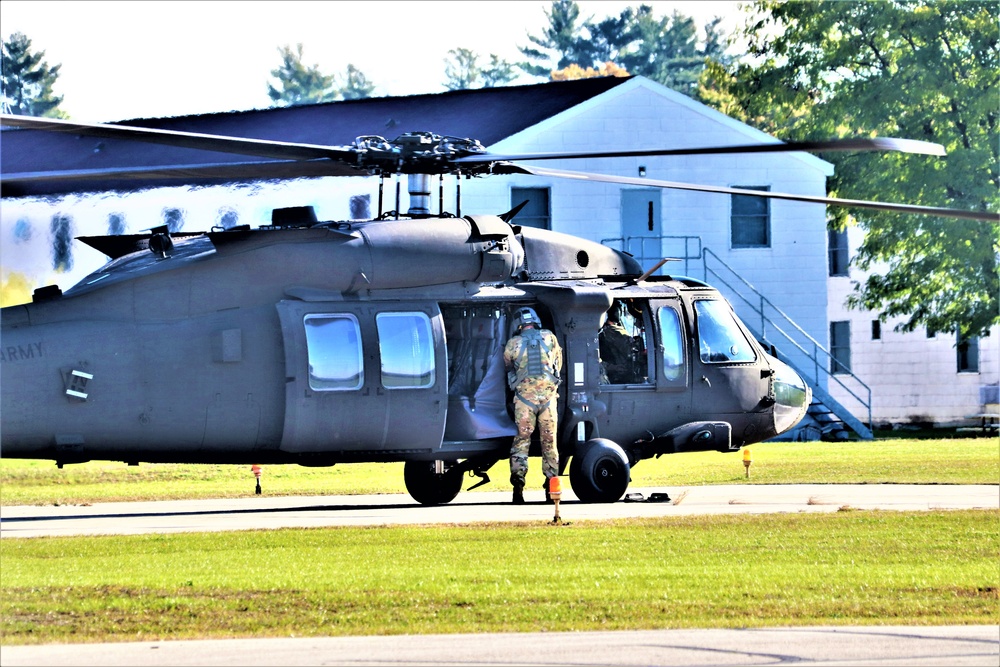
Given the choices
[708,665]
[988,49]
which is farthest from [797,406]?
[988,49]

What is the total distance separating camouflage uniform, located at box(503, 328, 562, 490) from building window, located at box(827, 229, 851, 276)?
34491mm

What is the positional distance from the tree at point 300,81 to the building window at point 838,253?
182 ft

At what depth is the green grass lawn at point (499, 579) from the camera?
13.1 meters

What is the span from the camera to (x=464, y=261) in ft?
63.2

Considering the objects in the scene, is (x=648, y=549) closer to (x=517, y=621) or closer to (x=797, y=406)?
(x=517, y=621)

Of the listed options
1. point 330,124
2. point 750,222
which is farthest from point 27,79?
point 750,222

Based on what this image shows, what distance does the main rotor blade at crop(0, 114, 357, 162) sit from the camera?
564 inches

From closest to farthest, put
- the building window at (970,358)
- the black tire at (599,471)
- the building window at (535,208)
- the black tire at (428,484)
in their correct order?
the black tire at (599,471), the black tire at (428,484), the building window at (535,208), the building window at (970,358)

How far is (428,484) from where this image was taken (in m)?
21.9

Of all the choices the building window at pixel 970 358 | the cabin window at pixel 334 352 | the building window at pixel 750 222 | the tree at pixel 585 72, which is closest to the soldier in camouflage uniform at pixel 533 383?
the cabin window at pixel 334 352

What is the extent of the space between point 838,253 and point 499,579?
1577 inches

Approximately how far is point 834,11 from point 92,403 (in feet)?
108

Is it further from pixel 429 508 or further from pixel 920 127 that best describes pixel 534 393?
pixel 920 127

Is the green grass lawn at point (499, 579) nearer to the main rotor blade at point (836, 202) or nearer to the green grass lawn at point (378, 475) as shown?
the main rotor blade at point (836, 202)
